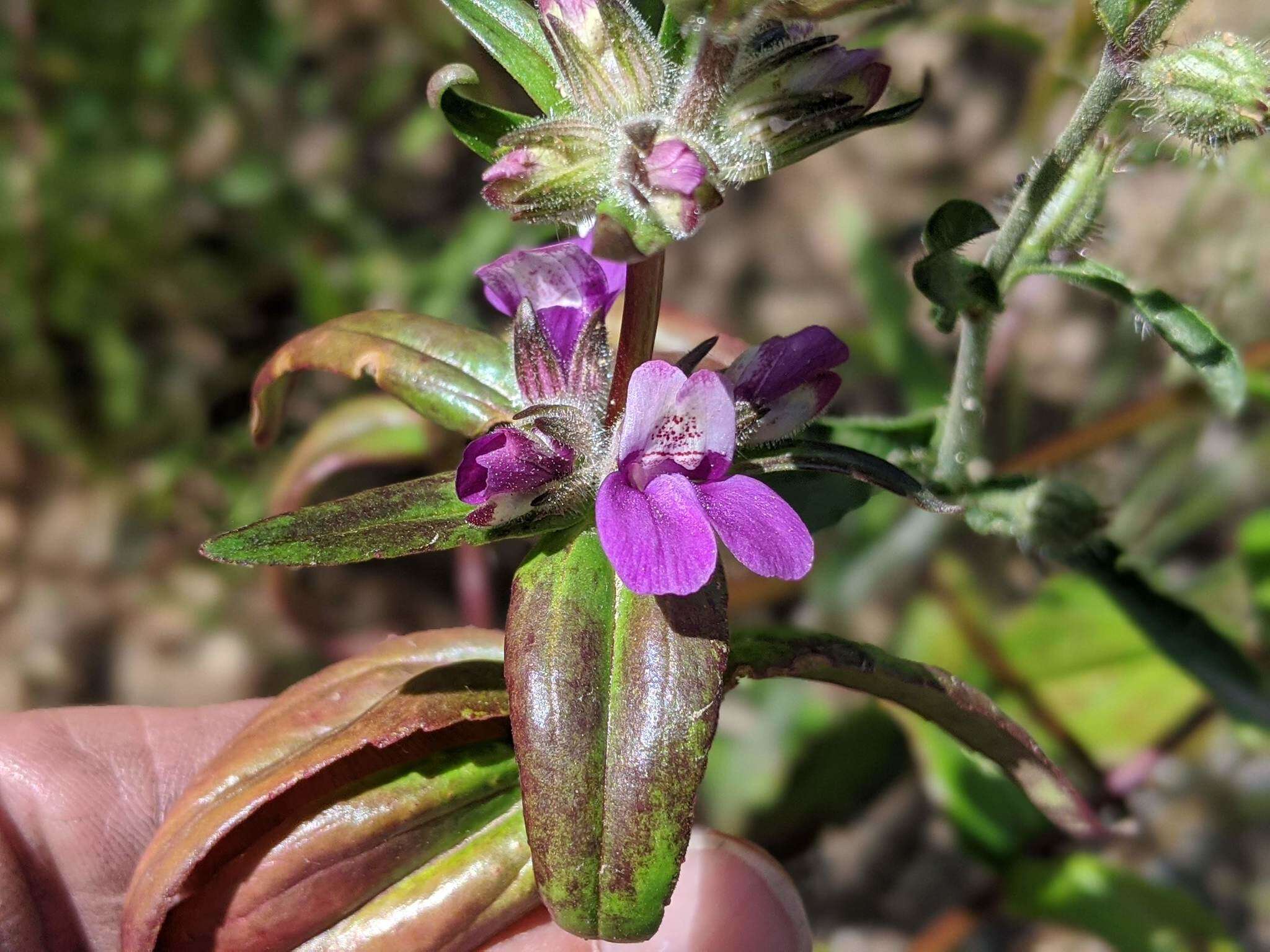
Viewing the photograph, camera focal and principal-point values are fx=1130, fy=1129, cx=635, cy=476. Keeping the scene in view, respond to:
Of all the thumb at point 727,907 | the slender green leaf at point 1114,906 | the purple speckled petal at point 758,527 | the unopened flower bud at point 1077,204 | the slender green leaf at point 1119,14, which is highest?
the slender green leaf at point 1119,14

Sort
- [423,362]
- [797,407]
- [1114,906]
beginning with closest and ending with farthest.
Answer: [797,407]
[423,362]
[1114,906]

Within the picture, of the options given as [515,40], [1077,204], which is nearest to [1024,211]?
[1077,204]

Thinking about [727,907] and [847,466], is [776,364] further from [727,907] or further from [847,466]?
[727,907]

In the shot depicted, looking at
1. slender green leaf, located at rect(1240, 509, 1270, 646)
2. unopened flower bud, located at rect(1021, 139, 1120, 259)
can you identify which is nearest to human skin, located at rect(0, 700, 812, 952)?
unopened flower bud, located at rect(1021, 139, 1120, 259)

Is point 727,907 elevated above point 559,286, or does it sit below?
below

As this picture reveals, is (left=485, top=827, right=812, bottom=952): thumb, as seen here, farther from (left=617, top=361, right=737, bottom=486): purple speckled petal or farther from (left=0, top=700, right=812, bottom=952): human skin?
(left=617, top=361, right=737, bottom=486): purple speckled petal

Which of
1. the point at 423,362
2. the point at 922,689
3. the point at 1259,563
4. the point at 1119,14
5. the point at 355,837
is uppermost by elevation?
the point at 1119,14

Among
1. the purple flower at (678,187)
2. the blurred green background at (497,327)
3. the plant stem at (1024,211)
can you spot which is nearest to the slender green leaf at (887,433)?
the plant stem at (1024,211)

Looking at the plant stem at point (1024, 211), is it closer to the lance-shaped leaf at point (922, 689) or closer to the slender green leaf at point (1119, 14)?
the slender green leaf at point (1119, 14)
